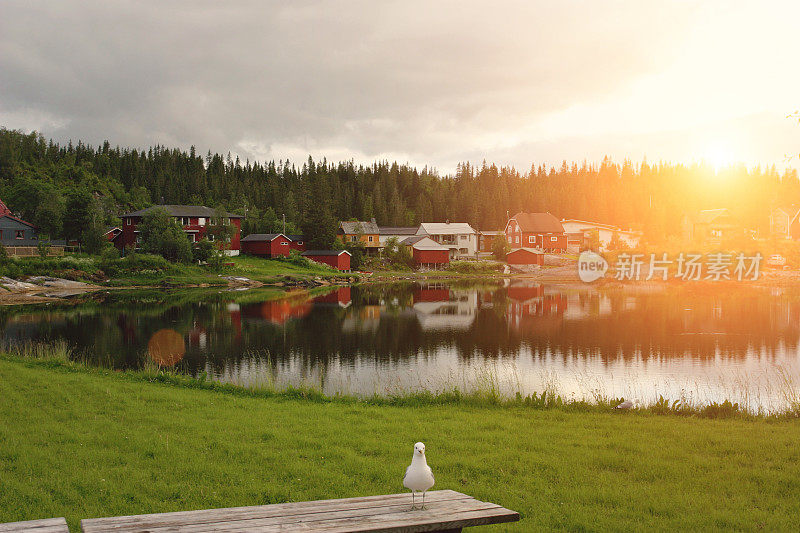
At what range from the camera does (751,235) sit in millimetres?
81125

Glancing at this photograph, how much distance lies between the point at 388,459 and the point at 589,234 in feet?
297

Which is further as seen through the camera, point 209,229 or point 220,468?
point 209,229

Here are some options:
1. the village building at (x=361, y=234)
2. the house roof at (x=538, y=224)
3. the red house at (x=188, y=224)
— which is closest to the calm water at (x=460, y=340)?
the red house at (x=188, y=224)

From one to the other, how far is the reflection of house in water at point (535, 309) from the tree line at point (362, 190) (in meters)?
34.9

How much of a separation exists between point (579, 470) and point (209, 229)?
65.1 metres

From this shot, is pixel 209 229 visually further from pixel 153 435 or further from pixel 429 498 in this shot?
pixel 429 498

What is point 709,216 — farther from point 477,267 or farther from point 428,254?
point 428,254

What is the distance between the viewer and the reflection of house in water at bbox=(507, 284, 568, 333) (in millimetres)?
29116

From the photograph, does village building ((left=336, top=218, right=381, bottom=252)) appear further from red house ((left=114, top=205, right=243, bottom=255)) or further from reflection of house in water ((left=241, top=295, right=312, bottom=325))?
reflection of house in water ((left=241, top=295, right=312, bottom=325))

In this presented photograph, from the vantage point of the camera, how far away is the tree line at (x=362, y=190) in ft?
286

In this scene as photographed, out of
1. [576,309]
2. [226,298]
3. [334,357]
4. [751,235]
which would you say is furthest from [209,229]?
[751,235]

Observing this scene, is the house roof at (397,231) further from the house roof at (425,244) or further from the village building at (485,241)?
the village building at (485,241)

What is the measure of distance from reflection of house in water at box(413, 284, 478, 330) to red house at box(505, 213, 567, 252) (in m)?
35.8

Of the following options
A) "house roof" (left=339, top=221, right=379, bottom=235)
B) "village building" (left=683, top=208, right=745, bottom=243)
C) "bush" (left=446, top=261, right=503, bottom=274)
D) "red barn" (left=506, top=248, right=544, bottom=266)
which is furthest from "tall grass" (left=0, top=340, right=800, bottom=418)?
"village building" (left=683, top=208, right=745, bottom=243)
